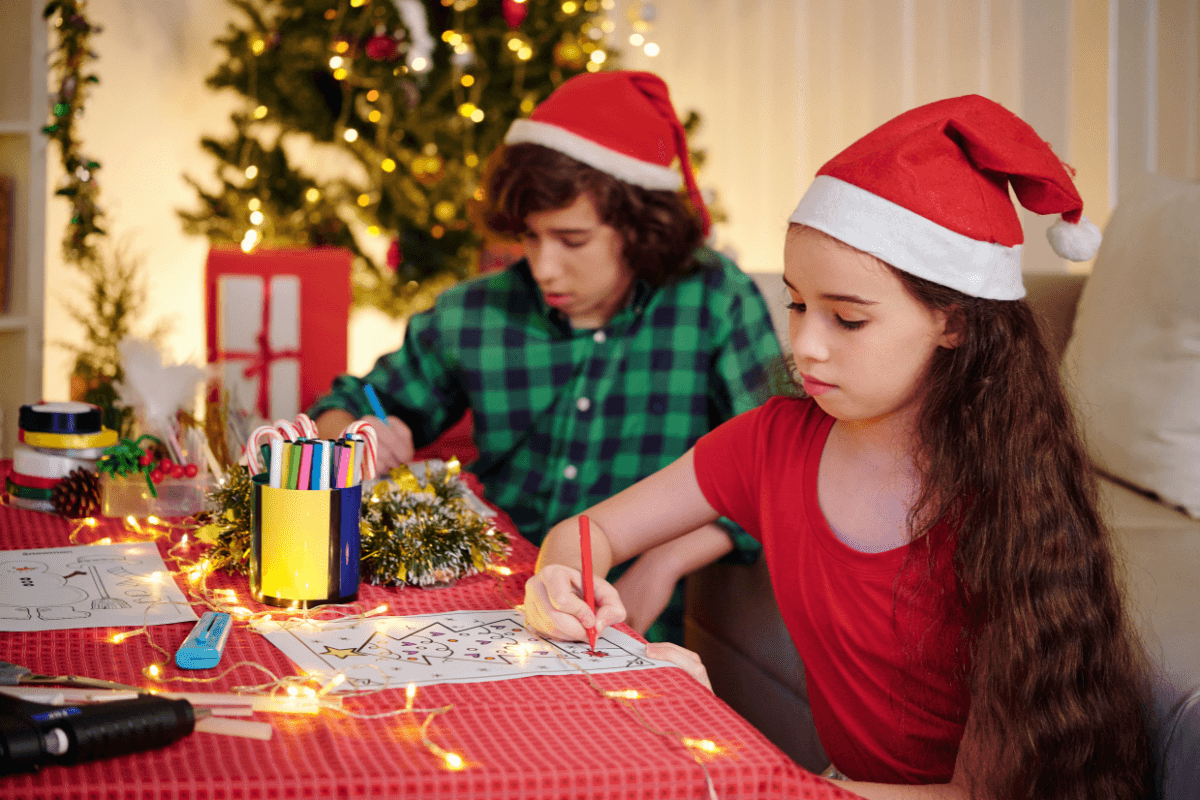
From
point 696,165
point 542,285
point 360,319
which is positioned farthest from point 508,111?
point 542,285

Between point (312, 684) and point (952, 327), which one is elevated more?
point (952, 327)

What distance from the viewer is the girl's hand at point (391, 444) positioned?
1331 mm

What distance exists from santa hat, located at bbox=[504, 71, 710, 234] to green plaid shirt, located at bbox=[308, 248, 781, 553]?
7.4 inches

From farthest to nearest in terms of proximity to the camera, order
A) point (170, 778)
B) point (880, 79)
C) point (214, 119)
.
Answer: point (214, 119) → point (880, 79) → point (170, 778)

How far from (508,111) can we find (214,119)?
1.09 m

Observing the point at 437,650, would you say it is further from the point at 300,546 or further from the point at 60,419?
the point at 60,419

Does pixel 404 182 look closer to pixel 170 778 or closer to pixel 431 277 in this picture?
pixel 431 277

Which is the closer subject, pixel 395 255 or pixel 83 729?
pixel 83 729

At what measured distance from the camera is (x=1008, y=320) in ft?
3.07

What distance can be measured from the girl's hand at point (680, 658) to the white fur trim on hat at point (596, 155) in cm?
88

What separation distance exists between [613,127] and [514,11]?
162cm

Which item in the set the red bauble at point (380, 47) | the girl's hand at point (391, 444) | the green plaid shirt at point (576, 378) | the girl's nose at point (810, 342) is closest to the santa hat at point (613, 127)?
the green plaid shirt at point (576, 378)

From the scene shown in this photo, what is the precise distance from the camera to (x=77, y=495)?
3.61ft

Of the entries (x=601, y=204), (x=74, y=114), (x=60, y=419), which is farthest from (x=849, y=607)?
(x=74, y=114)
